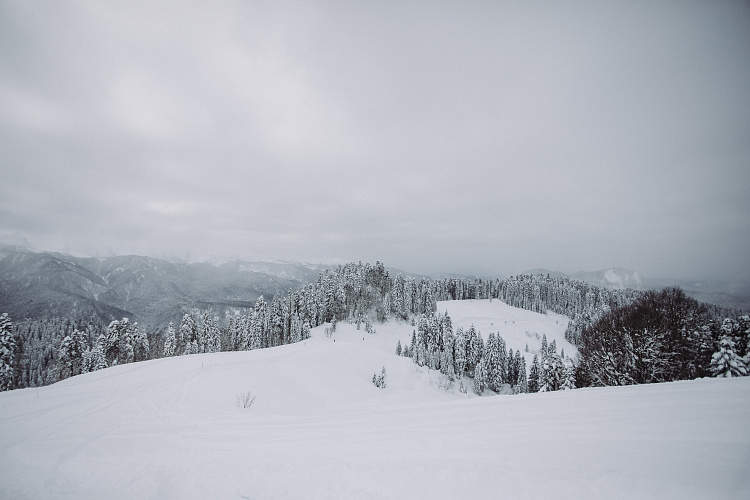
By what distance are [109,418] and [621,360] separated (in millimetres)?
30337

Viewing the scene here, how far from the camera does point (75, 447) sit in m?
8.31

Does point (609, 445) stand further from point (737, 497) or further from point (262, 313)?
point (262, 313)

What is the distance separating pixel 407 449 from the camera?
6465 mm

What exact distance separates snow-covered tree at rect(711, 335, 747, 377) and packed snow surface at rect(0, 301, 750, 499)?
1456 cm

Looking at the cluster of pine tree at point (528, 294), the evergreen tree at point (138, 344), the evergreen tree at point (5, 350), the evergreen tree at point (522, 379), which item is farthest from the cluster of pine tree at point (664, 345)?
the cluster of pine tree at point (528, 294)

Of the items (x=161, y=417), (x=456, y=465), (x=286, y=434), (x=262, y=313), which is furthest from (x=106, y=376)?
(x=262, y=313)

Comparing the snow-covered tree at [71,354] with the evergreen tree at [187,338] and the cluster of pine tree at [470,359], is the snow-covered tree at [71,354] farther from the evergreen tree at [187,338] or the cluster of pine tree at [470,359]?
the cluster of pine tree at [470,359]

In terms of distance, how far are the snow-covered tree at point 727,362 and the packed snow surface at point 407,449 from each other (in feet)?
47.8

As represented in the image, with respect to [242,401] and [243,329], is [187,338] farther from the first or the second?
[242,401]

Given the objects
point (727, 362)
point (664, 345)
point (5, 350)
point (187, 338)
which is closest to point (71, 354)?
point (5, 350)

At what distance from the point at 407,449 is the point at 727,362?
2367cm

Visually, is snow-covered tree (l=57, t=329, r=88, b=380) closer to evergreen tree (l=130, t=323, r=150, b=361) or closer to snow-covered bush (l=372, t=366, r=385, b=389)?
evergreen tree (l=130, t=323, r=150, b=361)

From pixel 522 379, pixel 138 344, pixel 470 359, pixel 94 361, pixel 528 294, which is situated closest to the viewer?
pixel 94 361

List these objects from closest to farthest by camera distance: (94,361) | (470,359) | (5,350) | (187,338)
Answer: (5,350) < (94,361) < (187,338) < (470,359)
